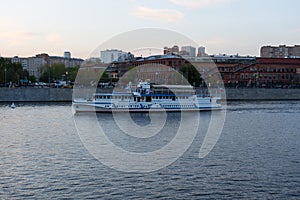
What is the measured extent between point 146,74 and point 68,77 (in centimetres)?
2408

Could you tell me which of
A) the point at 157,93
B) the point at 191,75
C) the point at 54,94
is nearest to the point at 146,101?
the point at 157,93

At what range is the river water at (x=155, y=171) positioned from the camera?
2017cm

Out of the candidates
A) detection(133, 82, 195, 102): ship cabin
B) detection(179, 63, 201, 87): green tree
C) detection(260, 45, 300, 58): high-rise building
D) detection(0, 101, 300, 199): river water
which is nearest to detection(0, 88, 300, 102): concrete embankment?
detection(179, 63, 201, 87): green tree

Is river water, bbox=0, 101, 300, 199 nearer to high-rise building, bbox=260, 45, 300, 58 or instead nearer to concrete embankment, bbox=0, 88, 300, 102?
concrete embankment, bbox=0, 88, 300, 102

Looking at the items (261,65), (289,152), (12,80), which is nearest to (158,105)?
(289,152)

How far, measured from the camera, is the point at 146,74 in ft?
400

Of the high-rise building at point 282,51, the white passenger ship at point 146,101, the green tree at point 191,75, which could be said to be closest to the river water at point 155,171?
the white passenger ship at point 146,101

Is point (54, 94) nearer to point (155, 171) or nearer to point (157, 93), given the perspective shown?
point (157, 93)

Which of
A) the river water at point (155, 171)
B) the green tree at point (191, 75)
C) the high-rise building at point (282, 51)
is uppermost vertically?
the high-rise building at point (282, 51)

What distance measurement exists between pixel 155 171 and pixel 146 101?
1502 inches

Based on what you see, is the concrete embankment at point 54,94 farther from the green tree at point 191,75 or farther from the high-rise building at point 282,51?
the high-rise building at point 282,51

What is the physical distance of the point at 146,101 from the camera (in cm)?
6197

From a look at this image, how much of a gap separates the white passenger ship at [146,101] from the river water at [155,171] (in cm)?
2251

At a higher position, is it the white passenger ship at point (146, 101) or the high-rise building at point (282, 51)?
the high-rise building at point (282, 51)
